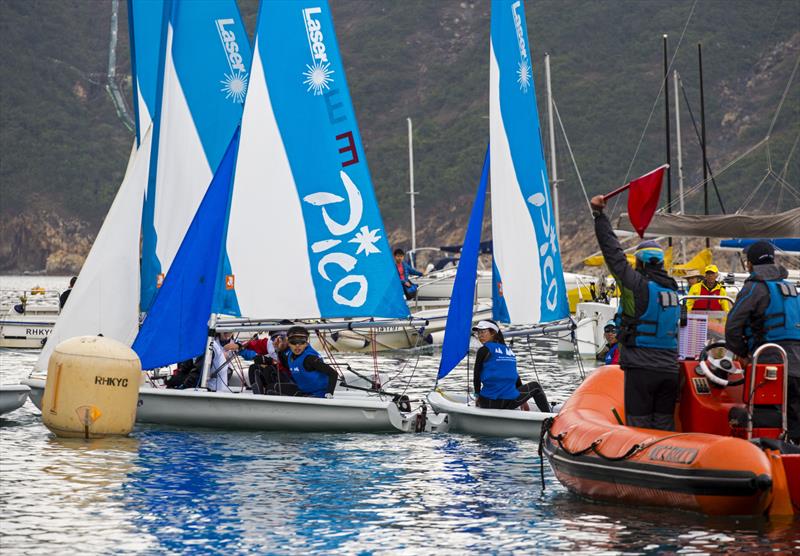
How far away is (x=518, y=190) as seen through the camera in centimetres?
1748

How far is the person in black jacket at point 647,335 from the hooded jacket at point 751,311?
0.43 metres

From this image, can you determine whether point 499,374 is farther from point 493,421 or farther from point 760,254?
point 760,254

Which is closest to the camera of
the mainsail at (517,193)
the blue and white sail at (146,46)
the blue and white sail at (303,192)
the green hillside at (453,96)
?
the blue and white sail at (303,192)

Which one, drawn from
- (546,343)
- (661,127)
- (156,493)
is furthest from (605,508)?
(661,127)

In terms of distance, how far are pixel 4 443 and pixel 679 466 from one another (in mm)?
7175

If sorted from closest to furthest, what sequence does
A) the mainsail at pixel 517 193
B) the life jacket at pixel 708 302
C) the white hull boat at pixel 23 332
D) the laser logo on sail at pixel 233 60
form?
1. the life jacket at pixel 708 302
2. the mainsail at pixel 517 193
3. the laser logo on sail at pixel 233 60
4. the white hull boat at pixel 23 332

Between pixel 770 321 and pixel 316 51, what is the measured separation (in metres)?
7.65

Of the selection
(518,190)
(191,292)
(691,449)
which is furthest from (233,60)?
(691,449)

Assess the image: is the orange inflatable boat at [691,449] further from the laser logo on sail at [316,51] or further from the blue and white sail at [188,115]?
the blue and white sail at [188,115]

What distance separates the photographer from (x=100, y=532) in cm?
959

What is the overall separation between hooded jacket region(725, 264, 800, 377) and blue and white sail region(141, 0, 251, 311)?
8834 millimetres

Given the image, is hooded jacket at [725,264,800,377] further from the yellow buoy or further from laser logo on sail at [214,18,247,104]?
laser logo on sail at [214,18,247,104]

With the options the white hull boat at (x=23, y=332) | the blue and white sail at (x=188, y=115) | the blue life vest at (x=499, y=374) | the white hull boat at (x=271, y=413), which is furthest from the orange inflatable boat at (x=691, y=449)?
the white hull boat at (x=23, y=332)

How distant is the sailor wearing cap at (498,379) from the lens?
Result: 14.5 metres
